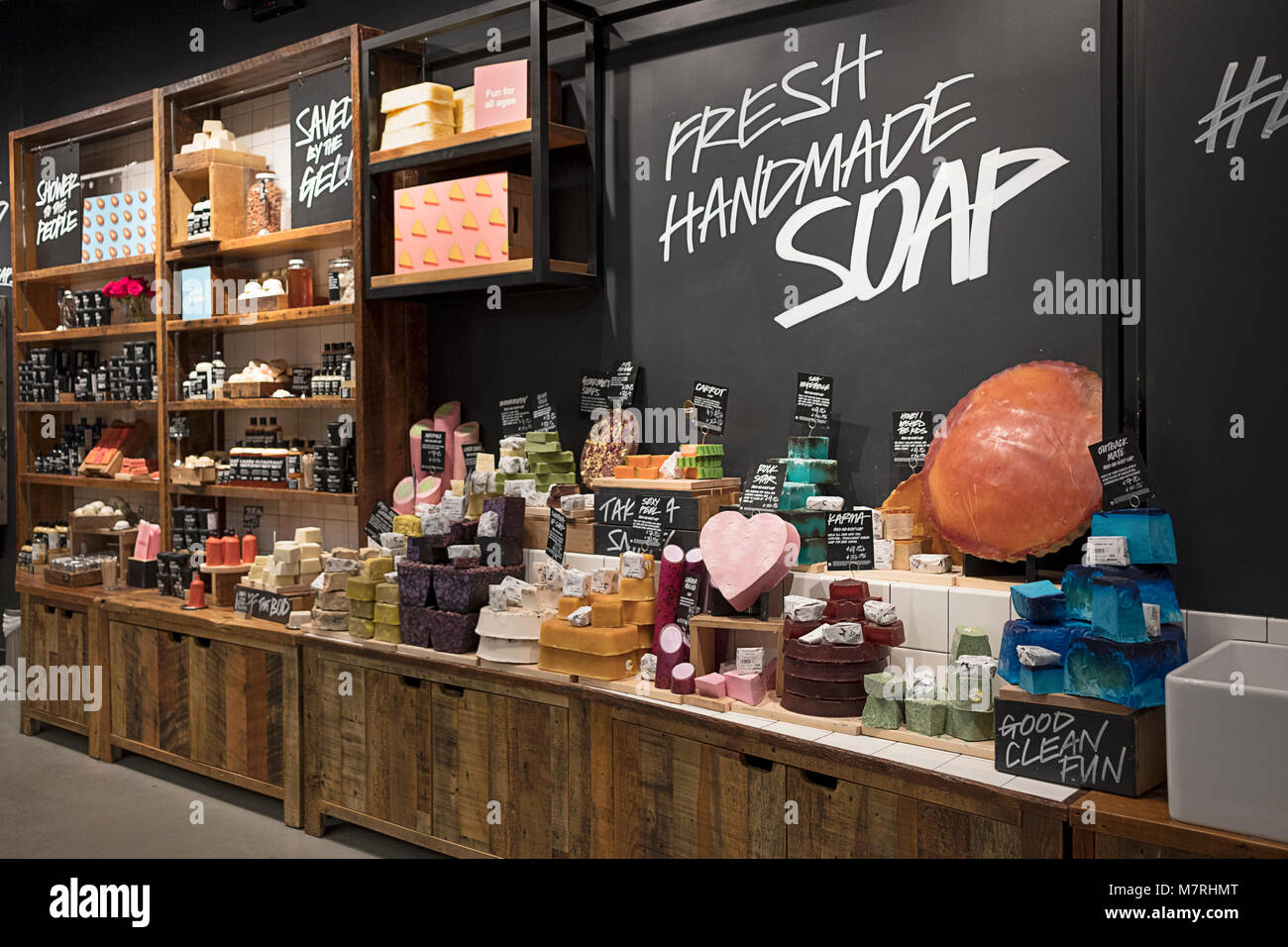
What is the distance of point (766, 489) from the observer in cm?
347

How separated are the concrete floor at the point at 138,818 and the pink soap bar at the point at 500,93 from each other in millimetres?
2719

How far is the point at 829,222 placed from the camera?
11.7ft

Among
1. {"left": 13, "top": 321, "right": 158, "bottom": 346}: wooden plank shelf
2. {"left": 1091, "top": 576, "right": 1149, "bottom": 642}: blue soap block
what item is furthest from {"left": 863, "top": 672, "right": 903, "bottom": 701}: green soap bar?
{"left": 13, "top": 321, "right": 158, "bottom": 346}: wooden plank shelf

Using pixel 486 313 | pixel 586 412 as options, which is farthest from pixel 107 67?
pixel 586 412

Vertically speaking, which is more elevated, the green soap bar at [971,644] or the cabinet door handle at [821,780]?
the green soap bar at [971,644]

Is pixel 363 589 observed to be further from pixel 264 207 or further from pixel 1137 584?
pixel 1137 584

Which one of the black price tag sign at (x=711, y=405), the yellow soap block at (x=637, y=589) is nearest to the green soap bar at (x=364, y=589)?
the yellow soap block at (x=637, y=589)

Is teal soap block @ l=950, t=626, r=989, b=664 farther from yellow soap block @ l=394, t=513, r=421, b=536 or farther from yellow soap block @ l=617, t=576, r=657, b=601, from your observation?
yellow soap block @ l=394, t=513, r=421, b=536

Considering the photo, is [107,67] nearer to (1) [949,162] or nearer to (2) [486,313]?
(2) [486,313]

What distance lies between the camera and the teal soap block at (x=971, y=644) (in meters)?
2.86

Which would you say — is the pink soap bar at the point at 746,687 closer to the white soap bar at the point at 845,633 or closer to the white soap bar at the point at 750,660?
the white soap bar at the point at 750,660

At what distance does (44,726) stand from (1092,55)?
5.86 m

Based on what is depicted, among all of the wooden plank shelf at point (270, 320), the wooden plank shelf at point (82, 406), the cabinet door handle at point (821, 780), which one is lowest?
the cabinet door handle at point (821, 780)

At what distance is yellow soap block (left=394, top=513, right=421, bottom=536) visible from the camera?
431cm
